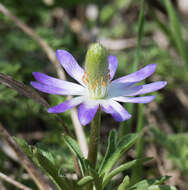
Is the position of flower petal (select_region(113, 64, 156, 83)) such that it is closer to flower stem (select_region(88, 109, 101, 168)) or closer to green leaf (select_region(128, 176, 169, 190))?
flower stem (select_region(88, 109, 101, 168))

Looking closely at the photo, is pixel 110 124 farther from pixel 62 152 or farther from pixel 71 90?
pixel 71 90

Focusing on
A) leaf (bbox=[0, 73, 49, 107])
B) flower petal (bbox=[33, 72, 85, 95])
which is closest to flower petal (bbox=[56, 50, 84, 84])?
flower petal (bbox=[33, 72, 85, 95])

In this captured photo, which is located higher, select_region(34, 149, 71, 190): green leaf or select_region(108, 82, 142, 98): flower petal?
select_region(108, 82, 142, 98): flower petal

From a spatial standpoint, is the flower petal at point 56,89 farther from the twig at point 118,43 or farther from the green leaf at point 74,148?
the twig at point 118,43

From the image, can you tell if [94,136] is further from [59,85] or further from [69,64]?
[69,64]

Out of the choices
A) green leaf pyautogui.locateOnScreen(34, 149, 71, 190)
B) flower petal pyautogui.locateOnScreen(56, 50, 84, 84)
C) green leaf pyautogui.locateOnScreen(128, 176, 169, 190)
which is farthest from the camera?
flower petal pyautogui.locateOnScreen(56, 50, 84, 84)

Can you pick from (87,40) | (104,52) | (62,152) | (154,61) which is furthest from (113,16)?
(104,52)
